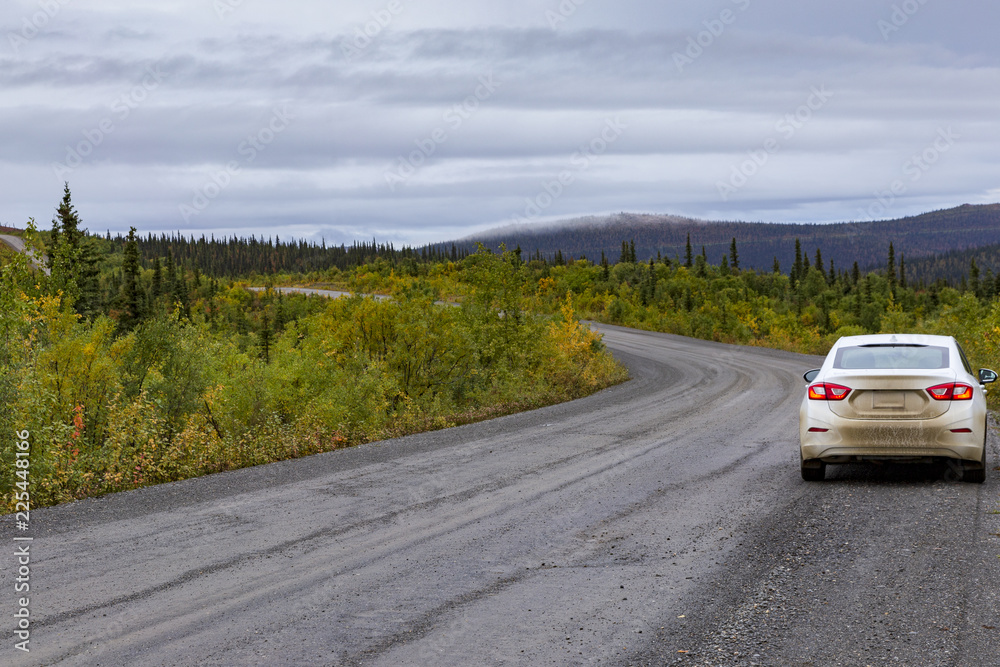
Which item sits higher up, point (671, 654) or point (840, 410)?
point (840, 410)

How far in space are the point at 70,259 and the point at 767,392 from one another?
14999mm

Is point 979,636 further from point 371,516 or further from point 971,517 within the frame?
point 371,516

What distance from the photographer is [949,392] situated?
28.6 ft

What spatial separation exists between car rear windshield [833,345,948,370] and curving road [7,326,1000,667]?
1.32 meters

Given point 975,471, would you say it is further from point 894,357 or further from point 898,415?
point 894,357

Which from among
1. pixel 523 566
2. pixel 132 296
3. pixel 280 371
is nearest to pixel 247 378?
pixel 280 371

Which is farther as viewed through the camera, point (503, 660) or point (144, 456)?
point (144, 456)

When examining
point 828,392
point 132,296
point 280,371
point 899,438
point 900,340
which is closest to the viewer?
point 899,438

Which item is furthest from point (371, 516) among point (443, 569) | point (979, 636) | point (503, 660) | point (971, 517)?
point (971, 517)

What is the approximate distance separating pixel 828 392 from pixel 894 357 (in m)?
0.96

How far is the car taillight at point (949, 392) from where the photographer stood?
8.69 m

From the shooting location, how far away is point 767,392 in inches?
755

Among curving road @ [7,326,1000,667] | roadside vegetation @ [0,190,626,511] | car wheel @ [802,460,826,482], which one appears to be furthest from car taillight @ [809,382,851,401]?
roadside vegetation @ [0,190,626,511]

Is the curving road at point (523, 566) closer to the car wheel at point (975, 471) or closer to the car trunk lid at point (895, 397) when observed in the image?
the car wheel at point (975, 471)
